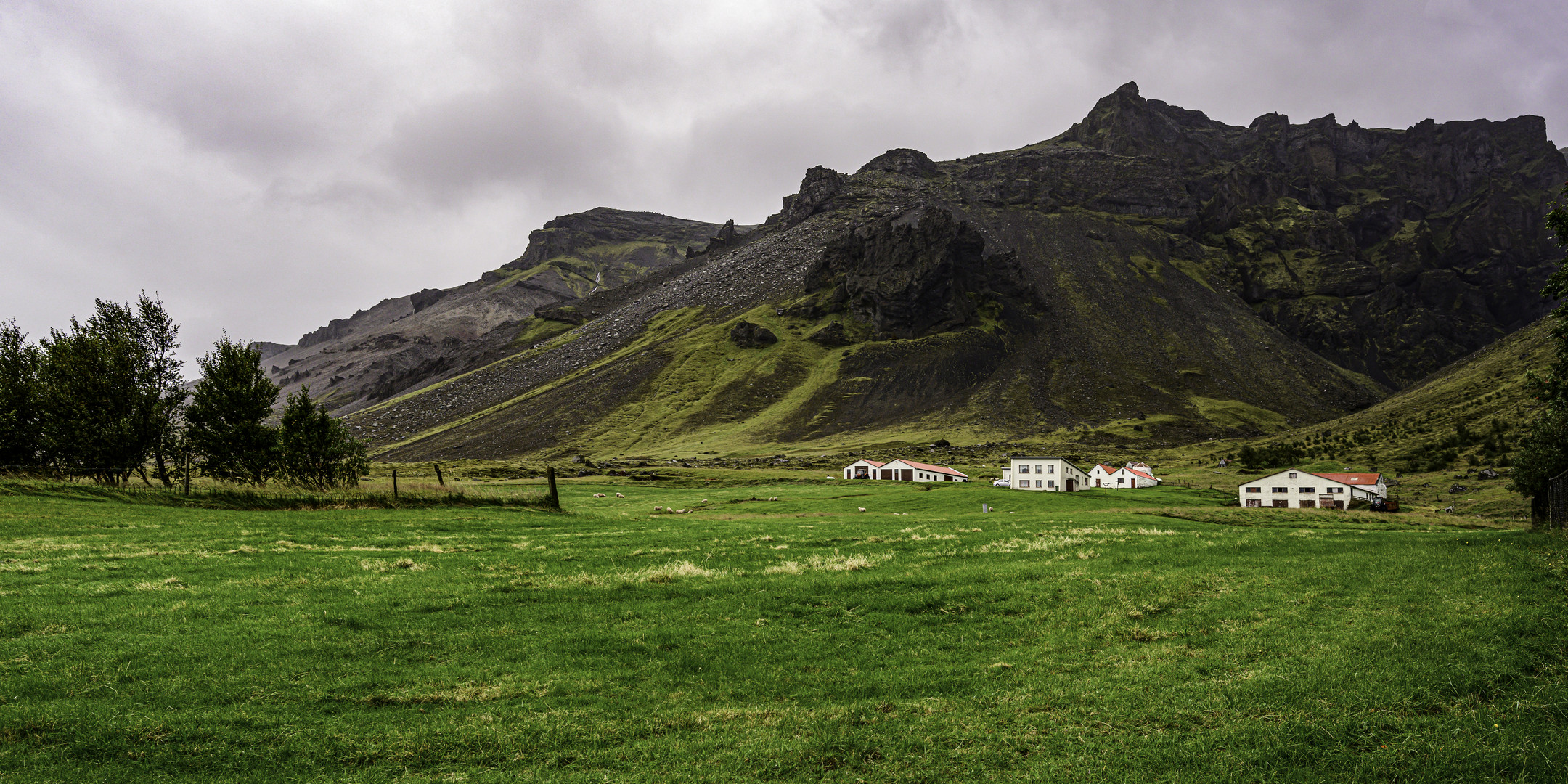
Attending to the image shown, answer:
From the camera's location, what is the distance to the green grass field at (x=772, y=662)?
8992 millimetres

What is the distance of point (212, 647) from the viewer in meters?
12.4

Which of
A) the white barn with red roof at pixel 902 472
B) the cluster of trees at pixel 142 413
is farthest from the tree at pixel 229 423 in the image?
the white barn with red roof at pixel 902 472

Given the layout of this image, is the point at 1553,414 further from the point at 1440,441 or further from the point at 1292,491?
the point at 1440,441

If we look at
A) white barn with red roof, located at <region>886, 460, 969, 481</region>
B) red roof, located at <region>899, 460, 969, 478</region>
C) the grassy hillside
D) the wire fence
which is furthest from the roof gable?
the wire fence

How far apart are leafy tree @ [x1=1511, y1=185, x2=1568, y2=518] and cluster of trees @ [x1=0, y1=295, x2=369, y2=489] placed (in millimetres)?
48739

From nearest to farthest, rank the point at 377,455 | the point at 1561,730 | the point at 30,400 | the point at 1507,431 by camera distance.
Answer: the point at 1561,730 < the point at 30,400 < the point at 1507,431 < the point at 377,455

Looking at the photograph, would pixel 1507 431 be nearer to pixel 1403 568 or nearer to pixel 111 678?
pixel 1403 568

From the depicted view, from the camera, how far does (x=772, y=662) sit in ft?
42.9

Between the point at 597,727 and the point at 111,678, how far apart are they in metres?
7.33

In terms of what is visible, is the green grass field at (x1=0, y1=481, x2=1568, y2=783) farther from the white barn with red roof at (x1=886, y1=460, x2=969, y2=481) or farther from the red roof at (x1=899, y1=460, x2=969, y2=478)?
the red roof at (x1=899, y1=460, x2=969, y2=478)

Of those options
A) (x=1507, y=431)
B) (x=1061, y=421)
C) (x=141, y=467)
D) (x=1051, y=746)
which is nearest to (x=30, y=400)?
(x=141, y=467)

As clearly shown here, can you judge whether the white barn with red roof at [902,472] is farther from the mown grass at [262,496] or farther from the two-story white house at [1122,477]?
the mown grass at [262,496]

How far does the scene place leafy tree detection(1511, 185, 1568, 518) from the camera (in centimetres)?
2448

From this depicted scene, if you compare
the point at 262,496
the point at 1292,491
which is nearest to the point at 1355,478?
the point at 1292,491
